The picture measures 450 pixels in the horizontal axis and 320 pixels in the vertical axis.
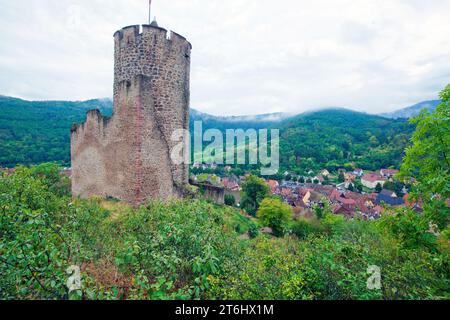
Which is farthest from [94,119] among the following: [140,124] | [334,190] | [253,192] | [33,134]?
[334,190]

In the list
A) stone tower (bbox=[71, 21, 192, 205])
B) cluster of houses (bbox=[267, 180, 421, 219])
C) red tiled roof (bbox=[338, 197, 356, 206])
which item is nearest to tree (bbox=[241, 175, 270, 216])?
cluster of houses (bbox=[267, 180, 421, 219])

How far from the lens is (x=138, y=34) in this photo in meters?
10.2

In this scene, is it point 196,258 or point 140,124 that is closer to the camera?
point 196,258

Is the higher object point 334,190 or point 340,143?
point 340,143

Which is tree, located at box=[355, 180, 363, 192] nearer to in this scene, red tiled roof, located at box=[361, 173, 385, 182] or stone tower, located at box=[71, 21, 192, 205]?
red tiled roof, located at box=[361, 173, 385, 182]

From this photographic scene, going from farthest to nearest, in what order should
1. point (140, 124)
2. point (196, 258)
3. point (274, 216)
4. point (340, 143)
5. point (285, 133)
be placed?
point (285, 133), point (340, 143), point (274, 216), point (140, 124), point (196, 258)

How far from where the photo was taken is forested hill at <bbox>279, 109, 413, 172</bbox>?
97500mm

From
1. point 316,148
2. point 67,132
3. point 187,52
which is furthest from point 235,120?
point 187,52

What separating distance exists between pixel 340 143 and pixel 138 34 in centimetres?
12012

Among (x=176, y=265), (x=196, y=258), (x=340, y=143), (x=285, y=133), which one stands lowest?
(x=176, y=265)

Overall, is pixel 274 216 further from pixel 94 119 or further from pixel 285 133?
pixel 285 133

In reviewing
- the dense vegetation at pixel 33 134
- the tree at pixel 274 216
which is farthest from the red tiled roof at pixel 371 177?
the dense vegetation at pixel 33 134

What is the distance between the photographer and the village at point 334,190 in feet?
160

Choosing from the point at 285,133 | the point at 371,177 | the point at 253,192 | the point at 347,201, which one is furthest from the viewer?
the point at 285,133
